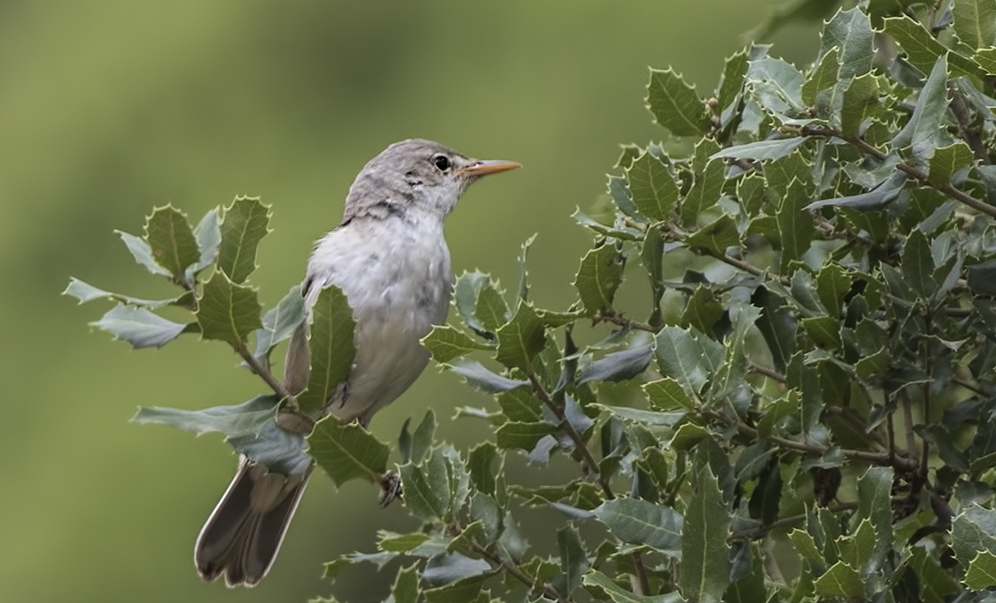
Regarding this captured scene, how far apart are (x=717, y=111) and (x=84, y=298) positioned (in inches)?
43.2

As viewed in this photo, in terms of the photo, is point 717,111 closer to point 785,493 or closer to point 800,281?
point 800,281

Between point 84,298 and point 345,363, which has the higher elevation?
point 84,298

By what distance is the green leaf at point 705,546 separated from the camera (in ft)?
6.23

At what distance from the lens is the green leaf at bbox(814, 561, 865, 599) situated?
1841mm

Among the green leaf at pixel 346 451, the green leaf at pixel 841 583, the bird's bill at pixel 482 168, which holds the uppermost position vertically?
the bird's bill at pixel 482 168

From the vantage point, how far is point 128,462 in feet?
27.9

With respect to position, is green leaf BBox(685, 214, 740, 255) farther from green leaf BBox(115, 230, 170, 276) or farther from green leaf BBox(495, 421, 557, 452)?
green leaf BBox(115, 230, 170, 276)

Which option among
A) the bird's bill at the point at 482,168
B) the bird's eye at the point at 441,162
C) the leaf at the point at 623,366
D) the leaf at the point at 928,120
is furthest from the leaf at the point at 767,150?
the bird's eye at the point at 441,162

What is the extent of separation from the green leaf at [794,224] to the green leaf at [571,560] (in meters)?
0.53

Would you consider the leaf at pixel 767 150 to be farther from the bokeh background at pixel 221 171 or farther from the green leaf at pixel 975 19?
the bokeh background at pixel 221 171

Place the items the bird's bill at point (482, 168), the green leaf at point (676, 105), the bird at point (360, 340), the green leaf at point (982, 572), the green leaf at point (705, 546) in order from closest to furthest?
the green leaf at point (982, 572) < the green leaf at point (705, 546) < the green leaf at point (676, 105) < the bird at point (360, 340) < the bird's bill at point (482, 168)

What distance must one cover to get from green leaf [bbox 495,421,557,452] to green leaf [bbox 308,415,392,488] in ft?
0.62

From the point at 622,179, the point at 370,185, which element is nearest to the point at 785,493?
the point at 622,179

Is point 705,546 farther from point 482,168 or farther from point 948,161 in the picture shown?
point 482,168
